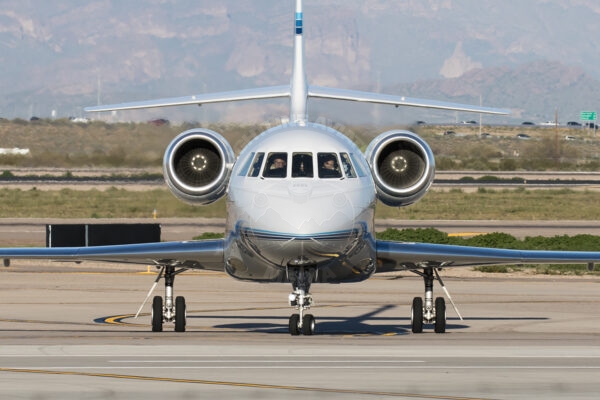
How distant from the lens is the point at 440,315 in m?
22.0

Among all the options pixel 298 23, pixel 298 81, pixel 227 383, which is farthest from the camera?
pixel 298 23

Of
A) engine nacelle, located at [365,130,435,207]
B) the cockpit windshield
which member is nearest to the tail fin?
engine nacelle, located at [365,130,435,207]

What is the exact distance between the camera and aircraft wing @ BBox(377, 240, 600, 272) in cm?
2105

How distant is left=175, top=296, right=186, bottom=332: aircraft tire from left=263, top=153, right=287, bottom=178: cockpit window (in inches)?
144

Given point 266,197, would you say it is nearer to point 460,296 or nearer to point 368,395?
point 368,395

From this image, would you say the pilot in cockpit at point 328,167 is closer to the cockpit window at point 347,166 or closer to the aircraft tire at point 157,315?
the cockpit window at point 347,166

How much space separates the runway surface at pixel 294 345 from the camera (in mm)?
13500

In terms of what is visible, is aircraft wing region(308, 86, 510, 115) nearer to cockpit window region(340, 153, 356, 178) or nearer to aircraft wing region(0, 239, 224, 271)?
cockpit window region(340, 153, 356, 178)

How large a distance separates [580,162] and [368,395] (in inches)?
4469

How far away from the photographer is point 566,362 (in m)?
15.8

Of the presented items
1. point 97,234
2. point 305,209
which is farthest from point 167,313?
point 97,234

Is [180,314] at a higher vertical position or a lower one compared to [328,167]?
lower

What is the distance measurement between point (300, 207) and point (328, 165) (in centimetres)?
127

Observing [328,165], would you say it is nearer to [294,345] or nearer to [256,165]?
[256,165]
